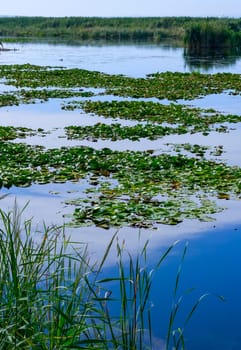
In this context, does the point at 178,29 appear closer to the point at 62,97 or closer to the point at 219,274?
the point at 62,97

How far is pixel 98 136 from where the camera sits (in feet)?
50.7

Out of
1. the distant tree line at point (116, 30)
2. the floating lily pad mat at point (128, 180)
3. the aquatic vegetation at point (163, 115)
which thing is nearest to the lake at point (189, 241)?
the floating lily pad mat at point (128, 180)

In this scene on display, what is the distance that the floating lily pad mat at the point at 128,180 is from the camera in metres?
9.47

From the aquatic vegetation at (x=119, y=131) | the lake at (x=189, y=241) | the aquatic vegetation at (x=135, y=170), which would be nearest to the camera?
the lake at (x=189, y=241)

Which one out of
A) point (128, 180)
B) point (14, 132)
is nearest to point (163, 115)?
point (14, 132)

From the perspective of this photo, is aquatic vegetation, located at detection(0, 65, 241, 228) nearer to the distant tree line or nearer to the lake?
the lake

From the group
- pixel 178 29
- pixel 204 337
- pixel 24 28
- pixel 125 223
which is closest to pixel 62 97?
pixel 125 223

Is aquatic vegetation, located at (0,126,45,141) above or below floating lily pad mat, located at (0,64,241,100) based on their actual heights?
below

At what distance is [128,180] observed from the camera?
11.1 m

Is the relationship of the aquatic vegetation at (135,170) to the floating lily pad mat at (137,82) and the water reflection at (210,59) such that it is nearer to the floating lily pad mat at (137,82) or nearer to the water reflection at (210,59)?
the floating lily pad mat at (137,82)

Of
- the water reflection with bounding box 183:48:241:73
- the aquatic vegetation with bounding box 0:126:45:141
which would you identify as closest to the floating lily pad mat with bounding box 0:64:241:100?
the water reflection with bounding box 183:48:241:73

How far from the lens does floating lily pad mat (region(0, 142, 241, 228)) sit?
31.1ft

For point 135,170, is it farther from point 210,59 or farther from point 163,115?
point 210,59

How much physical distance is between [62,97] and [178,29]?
4351cm
